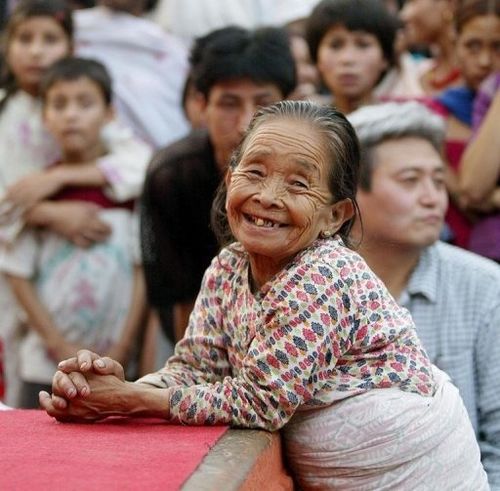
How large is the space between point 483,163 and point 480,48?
1.98ft

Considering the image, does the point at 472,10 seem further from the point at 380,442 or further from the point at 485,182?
the point at 380,442

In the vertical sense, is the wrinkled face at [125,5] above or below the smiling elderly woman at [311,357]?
above

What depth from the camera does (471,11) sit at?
5.34m

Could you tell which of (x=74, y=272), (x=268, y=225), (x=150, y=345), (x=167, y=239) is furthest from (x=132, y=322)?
(x=268, y=225)

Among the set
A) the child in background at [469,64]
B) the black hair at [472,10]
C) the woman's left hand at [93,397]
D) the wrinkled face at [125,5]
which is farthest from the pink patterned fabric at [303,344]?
the wrinkled face at [125,5]

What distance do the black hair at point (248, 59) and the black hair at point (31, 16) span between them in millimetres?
1149

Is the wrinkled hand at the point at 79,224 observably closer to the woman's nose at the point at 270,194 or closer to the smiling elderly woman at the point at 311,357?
the smiling elderly woman at the point at 311,357

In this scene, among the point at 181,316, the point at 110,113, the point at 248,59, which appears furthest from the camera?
the point at 110,113

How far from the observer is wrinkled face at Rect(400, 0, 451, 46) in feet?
20.2

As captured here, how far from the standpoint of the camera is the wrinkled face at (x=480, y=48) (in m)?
5.27

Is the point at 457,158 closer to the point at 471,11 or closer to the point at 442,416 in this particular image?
the point at 471,11

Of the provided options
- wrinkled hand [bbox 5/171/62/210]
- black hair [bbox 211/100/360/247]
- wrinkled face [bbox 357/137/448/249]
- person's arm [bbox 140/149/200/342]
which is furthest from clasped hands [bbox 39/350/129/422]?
wrinkled hand [bbox 5/171/62/210]

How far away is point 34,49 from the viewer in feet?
19.5

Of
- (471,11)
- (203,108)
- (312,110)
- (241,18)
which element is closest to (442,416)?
(312,110)
